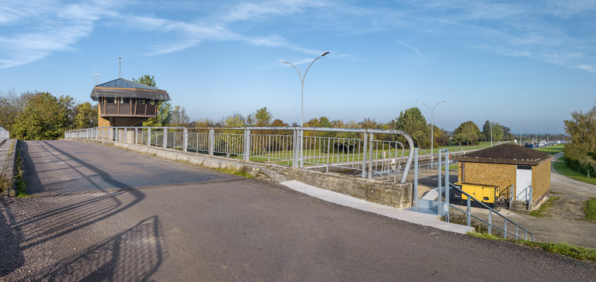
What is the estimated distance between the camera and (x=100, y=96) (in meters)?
43.8

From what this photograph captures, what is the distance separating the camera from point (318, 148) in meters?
9.04

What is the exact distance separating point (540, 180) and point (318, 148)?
2158cm

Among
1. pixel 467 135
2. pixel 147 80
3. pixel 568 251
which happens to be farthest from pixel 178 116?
pixel 568 251

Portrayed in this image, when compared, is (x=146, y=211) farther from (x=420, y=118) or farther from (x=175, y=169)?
(x=420, y=118)

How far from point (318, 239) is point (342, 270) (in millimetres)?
983

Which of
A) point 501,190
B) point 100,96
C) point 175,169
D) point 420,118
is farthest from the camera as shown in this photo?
point 420,118

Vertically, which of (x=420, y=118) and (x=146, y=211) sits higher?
(x=420, y=118)

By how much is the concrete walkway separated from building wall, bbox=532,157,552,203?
20.0 metres

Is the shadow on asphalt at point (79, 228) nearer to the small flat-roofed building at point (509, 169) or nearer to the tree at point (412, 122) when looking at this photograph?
the small flat-roofed building at point (509, 169)

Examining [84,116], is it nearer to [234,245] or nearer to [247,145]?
[247,145]

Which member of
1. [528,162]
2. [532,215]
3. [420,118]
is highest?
[420,118]

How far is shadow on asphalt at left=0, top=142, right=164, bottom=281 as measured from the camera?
3590mm

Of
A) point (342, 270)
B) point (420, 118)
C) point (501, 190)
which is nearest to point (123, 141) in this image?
point (342, 270)

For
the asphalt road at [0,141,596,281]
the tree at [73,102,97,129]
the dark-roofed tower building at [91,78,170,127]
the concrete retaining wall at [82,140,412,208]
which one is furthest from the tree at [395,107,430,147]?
the asphalt road at [0,141,596,281]
